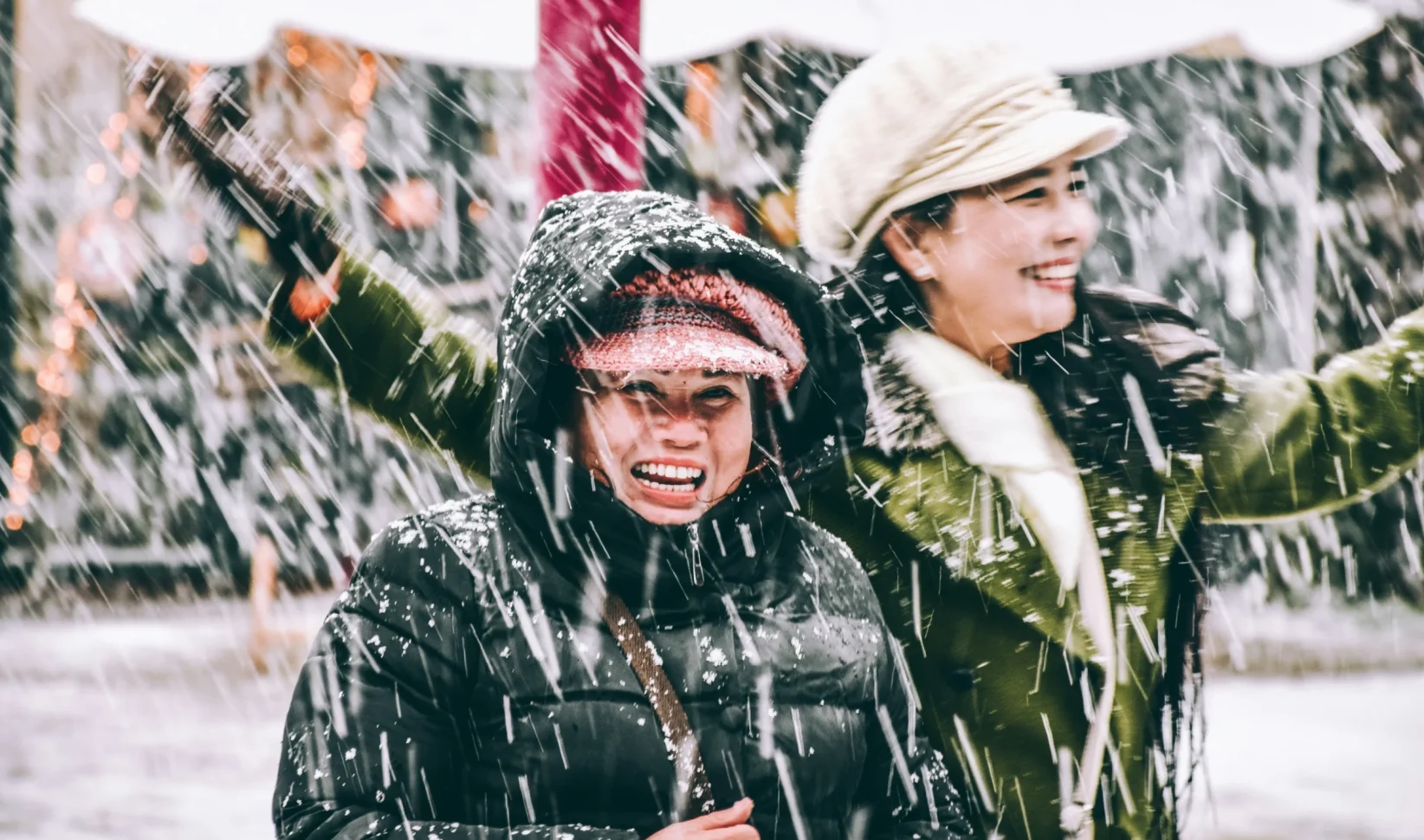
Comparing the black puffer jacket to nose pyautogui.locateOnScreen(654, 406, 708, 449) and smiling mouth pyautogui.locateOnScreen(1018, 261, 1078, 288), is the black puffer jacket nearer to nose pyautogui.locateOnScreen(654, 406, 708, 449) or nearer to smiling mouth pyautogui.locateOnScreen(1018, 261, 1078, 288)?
nose pyautogui.locateOnScreen(654, 406, 708, 449)

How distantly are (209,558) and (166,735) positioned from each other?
11.2 feet

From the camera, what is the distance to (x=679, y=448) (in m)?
1.74

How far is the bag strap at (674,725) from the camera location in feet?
5.51

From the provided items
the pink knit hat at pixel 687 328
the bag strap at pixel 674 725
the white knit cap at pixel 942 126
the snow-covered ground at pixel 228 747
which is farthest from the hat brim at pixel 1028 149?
the snow-covered ground at pixel 228 747

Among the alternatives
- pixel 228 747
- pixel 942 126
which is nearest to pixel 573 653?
pixel 942 126

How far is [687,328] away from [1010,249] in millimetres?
660

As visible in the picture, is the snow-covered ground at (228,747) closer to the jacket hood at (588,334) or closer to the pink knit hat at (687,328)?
the jacket hood at (588,334)

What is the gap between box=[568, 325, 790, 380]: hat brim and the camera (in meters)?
1.68

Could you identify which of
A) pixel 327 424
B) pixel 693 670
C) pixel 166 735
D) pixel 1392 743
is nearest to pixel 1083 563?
pixel 693 670

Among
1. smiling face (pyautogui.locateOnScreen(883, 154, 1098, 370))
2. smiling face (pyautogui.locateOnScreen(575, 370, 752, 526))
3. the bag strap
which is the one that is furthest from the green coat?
the bag strap

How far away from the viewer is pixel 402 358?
84.2 inches

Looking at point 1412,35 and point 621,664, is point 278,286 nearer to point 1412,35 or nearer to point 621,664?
point 621,664

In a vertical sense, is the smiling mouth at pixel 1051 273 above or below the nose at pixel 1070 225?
below

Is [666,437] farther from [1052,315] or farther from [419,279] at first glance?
[419,279]
